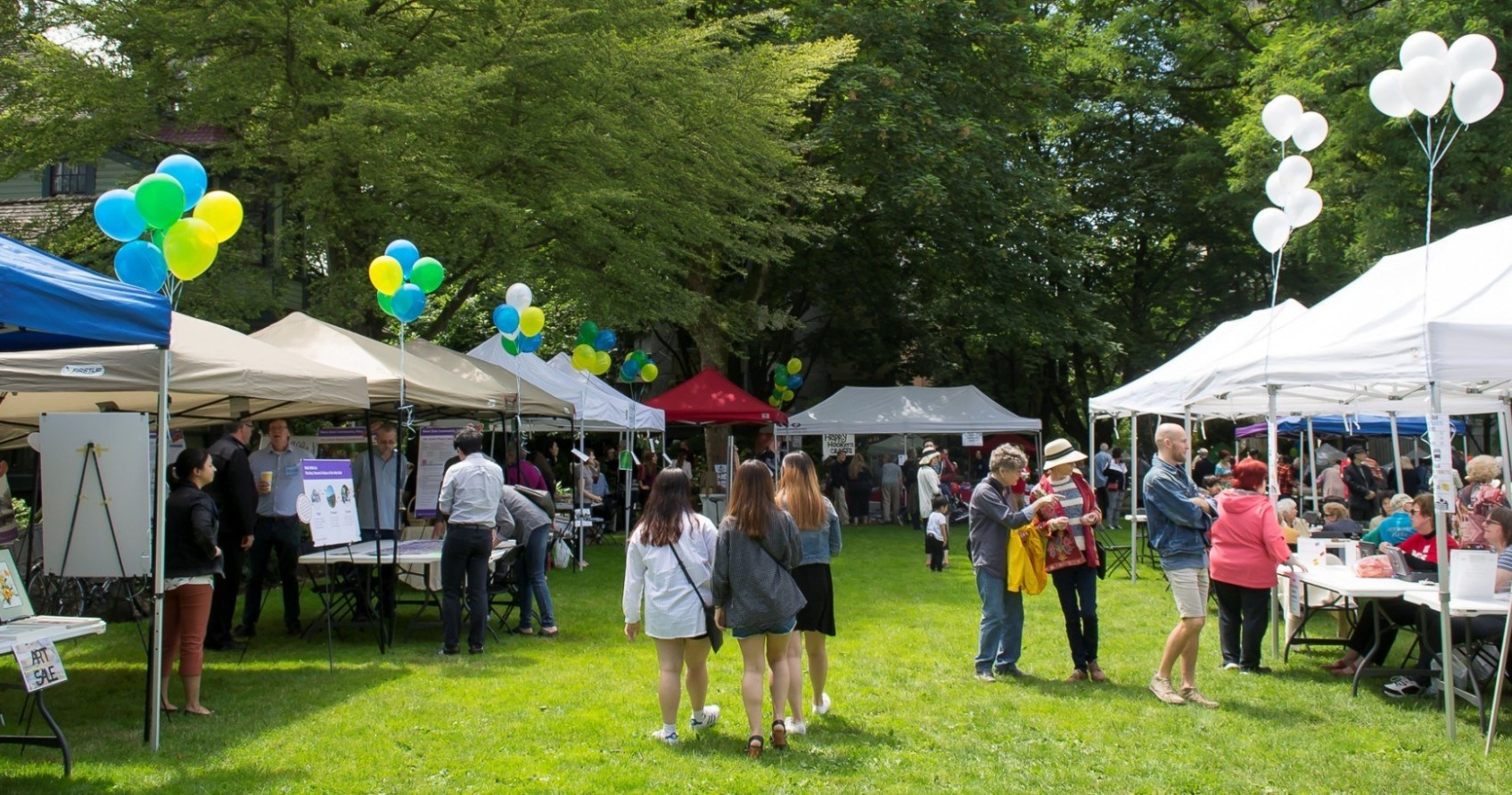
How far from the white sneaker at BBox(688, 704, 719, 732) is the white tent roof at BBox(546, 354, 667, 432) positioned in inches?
380

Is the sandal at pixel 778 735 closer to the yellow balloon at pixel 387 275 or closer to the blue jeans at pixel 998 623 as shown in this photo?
the blue jeans at pixel 998 623

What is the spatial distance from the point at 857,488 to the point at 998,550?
17122mm

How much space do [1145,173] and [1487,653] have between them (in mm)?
22557

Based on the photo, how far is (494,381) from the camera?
12391 mm

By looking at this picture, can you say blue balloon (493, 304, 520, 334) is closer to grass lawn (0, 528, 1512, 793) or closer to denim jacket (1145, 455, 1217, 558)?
grass lawn (0, 528, 1512, 793)

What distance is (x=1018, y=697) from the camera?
7.03 meters

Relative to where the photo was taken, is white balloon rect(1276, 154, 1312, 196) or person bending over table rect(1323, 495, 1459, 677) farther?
white balloon rect(1276, 154, 1312, 196)

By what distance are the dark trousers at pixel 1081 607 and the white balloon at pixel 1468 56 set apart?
136 inches

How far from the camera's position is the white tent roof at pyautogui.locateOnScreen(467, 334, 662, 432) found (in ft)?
49.5

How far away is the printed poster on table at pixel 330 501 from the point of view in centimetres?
778

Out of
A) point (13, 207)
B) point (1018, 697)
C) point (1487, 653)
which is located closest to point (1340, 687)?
point (1487, 653)

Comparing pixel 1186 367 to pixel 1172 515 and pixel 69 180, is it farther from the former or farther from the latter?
pixel 69 180

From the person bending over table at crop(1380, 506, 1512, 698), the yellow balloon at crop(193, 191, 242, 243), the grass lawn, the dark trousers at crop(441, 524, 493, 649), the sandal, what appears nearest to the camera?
the grass lawn

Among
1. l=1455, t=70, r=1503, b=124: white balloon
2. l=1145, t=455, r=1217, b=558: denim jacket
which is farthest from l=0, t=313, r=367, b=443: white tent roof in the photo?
l=1455, t=70, r=1503, b=124: white balloon
